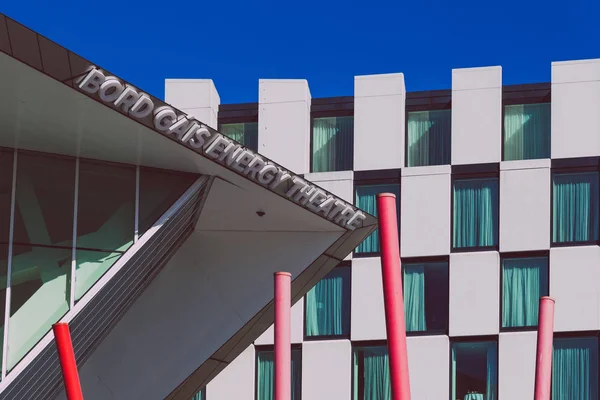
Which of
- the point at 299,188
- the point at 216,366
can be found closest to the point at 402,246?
the point at 216,366

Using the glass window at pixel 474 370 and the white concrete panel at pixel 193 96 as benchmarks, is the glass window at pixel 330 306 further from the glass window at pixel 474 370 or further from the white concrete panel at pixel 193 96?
the white concrete panel at pixel 193 96

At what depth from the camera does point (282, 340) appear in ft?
73.6

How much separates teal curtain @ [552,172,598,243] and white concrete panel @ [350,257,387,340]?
196 inches

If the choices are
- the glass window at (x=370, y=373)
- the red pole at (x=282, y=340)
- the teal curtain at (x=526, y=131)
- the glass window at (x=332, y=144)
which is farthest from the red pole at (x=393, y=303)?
the glass window at (x=332, y=144)

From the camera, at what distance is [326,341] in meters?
42.2

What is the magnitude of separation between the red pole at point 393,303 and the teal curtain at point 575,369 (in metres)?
22.2

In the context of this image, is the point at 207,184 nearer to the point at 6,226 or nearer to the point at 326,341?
the point at 6,226

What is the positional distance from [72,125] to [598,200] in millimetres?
18363

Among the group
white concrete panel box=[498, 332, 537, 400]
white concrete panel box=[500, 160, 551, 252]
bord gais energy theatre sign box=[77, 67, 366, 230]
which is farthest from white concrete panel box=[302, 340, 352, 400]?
bord gais energy theatre sign box=[77, 67, 366, 230]

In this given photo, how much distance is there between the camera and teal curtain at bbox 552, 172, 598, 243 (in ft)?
135

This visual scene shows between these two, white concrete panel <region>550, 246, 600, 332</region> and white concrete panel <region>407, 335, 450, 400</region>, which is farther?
white concrete panel <region>407, 335, 450, 400</region>

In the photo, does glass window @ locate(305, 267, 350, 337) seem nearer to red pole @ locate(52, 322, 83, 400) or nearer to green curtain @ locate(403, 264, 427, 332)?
green curtain @ locate(403, 264, 427, 332)

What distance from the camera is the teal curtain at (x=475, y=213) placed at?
137 feet

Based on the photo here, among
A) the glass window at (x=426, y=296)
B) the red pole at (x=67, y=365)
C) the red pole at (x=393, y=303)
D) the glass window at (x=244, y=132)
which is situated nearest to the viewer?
the red pole at (x=393, y=303)
